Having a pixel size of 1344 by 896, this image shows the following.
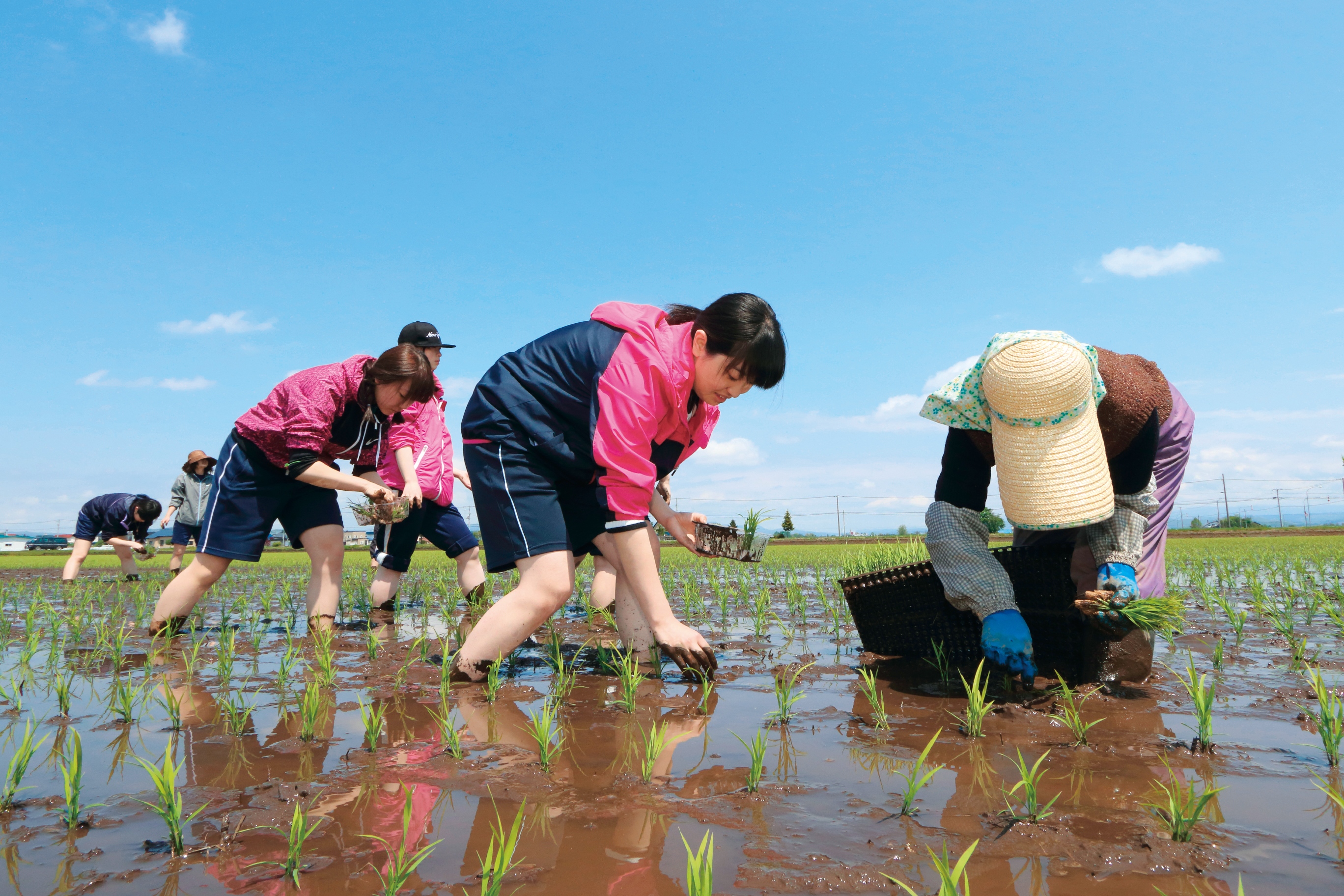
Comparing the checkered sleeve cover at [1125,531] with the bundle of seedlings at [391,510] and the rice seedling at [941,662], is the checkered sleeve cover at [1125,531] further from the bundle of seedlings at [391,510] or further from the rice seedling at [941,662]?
the bundle of seedlings at [391,510]

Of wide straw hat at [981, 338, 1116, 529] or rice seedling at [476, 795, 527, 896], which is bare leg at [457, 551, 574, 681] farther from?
wide straw hat at [981, 338, 1116, 529]

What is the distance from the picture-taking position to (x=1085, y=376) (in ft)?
6.69

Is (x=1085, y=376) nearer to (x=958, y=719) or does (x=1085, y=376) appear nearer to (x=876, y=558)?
(x=958, y=719)

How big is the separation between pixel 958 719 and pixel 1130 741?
418 mm

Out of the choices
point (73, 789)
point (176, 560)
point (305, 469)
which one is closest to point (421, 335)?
point (305, 469)

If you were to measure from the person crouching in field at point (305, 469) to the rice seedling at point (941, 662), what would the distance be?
2396mm

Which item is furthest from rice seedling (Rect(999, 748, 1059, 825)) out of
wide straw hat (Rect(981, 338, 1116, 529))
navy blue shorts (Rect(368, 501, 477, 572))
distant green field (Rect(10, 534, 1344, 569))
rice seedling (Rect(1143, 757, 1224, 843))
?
distant green field (Rect(10, 534, 1344, 569))

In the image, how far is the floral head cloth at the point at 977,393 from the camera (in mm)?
2139

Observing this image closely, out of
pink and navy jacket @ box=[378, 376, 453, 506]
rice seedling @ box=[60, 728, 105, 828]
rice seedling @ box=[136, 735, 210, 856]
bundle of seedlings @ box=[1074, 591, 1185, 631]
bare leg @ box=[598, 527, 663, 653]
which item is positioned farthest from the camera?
pink and navy jacket @ box=[378, 376, 453, 506]

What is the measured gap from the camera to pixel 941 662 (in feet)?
8.81

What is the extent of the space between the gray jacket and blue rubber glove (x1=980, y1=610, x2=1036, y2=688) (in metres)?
8.42

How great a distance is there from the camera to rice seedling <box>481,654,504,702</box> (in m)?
2.39

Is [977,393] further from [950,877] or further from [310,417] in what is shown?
[310,417]

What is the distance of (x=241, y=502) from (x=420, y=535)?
1524 mm
